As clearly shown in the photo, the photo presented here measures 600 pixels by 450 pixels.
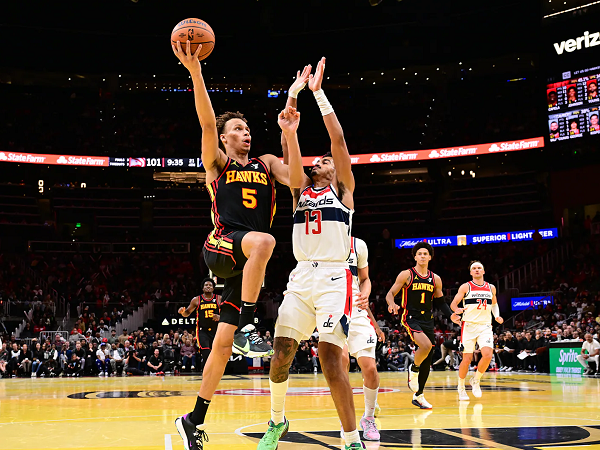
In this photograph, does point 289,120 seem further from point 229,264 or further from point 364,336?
point 364,336

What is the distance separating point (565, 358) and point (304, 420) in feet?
48.7

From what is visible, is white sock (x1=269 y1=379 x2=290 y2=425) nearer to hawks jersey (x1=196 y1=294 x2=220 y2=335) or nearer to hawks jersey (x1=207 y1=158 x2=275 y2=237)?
hawks jersey (x1=207 y1=158 x2=275 y2=237)

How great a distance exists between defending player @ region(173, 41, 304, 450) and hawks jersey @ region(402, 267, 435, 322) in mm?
5279

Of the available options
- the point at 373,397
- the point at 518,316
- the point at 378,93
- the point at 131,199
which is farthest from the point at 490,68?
the point at 373,397

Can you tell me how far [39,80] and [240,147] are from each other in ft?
124

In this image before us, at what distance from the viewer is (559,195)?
3569 centimetres

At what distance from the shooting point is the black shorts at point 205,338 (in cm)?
1402

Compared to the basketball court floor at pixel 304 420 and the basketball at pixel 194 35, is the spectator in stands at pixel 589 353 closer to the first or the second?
the basketball court floor at pixel 304 420

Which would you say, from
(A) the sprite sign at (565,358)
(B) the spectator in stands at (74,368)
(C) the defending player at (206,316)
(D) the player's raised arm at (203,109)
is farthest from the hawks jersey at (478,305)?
(B) the spectator in stands at (74,368)

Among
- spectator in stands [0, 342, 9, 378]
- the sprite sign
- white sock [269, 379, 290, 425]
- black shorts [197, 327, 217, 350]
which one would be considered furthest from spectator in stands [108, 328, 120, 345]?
white sock [269, 379, 290, 425]

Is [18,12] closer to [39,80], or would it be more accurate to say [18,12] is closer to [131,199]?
[39,80]

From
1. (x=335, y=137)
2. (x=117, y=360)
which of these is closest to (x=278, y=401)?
(x=335, y=137)

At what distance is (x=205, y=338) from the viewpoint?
1412 cm

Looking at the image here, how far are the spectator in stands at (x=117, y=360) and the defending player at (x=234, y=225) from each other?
20145 mm
